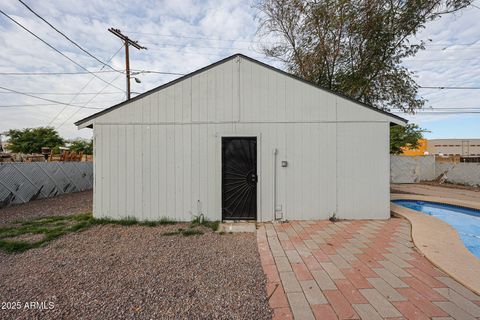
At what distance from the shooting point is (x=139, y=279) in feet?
8.65

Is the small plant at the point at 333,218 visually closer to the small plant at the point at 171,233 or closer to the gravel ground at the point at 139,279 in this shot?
the gravel ground at the point at 139,279

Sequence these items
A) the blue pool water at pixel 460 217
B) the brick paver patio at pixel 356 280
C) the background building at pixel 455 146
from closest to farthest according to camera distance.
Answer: the brick paver patio at pixel 356 280 < the blue pool water at pixel 460 217 < the background building at pixel 455 146

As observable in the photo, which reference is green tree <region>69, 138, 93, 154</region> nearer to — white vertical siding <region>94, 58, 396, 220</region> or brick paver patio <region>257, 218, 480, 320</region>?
white vertical siding <region>94, 58, 396, 220</region>

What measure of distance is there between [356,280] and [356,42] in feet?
29.0

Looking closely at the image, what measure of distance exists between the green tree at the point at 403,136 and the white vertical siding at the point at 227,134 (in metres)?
15.7

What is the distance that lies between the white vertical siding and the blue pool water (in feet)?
6.49

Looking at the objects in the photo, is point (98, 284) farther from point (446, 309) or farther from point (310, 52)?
point (310, 52)

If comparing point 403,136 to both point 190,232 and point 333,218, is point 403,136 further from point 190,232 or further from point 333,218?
point 190,232

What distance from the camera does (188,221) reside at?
5.02 meters

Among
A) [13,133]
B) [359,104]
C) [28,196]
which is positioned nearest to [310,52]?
[359,104]

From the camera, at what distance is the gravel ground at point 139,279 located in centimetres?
208

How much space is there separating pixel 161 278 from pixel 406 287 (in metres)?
2.80

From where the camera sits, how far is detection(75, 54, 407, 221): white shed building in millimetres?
5023

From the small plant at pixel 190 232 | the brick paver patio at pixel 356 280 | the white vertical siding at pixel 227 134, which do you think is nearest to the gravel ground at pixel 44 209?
the white vertical siding at pixel 227 134
